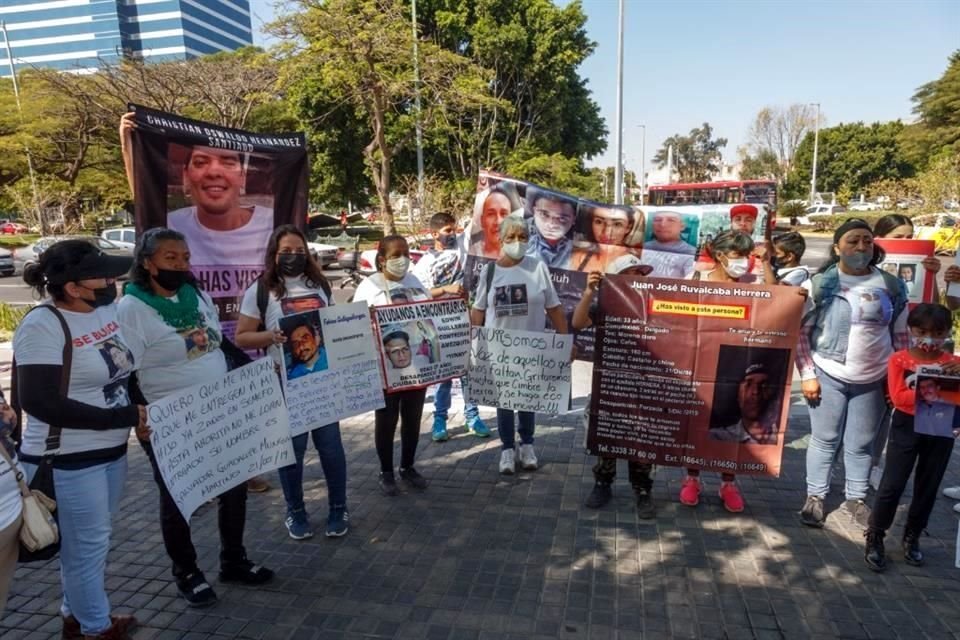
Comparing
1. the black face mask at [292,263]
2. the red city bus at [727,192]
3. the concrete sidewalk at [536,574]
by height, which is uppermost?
the red city bus at [727,192]

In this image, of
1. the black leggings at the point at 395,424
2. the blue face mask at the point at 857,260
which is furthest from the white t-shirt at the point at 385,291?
the blue face mask at the point at 857,260

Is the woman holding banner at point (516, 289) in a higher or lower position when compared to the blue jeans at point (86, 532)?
higher

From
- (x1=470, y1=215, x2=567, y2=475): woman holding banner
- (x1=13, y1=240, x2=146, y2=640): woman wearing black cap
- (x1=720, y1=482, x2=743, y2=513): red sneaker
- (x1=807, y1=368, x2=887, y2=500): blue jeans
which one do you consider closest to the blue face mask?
(x1=807, y1=368, x2=887, y2=500): blue jeans

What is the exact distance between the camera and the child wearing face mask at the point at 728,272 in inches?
155

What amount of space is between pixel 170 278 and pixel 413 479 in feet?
7.58

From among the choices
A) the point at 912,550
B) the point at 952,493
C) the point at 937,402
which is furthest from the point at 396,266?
the point at 952,493

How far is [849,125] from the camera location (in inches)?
2359

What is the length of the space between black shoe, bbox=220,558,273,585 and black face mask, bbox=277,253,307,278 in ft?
5.34

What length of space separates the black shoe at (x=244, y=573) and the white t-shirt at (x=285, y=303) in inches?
44.0

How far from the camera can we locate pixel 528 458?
4770 millimetres

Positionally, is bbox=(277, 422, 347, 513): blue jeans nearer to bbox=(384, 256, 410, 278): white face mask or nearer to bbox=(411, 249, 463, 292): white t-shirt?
bbox=(384, 256, 410, 278): white face mask

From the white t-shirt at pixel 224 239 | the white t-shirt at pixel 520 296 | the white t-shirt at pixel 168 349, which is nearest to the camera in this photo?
the white t-shirt at pixel 168 349

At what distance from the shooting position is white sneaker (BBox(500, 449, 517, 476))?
468 centimetres

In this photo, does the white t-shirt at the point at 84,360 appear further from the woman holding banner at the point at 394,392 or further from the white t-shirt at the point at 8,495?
the woman holding banner at the point at 394,392
